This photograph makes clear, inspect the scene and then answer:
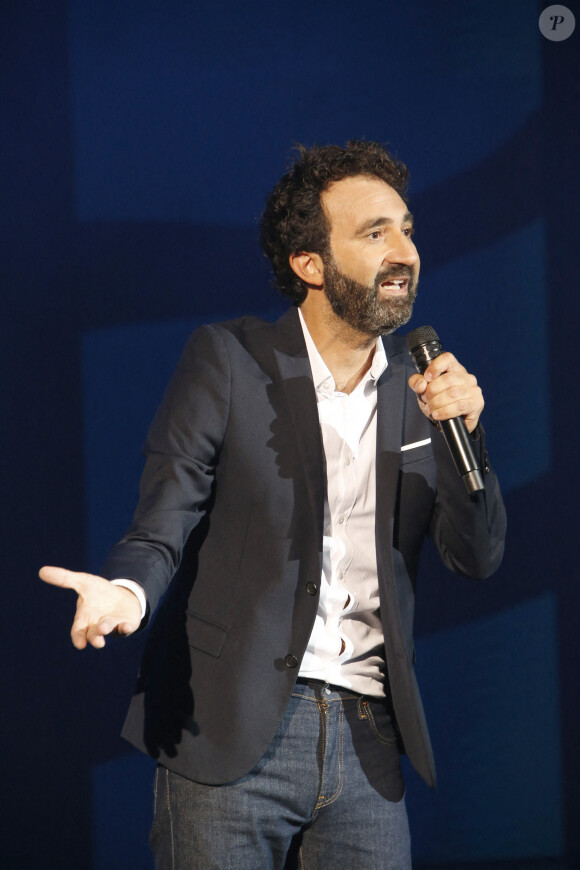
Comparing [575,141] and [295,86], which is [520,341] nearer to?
[575,141]

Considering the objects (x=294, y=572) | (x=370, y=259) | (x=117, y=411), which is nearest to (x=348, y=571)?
(x=294, y=572)

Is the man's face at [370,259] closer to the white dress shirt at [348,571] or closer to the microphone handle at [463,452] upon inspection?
the white dress shirt at [348,571]

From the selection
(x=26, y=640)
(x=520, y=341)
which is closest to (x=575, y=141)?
(x=520, y=341)

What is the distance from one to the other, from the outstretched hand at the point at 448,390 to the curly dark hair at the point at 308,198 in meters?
0.62

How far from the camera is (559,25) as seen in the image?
268 centimetres

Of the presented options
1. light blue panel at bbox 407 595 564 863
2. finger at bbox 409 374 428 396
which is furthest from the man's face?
light blue panel at bbox 407 595 564 863

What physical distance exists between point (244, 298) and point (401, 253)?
2.53 feet

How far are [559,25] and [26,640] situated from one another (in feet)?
7.92

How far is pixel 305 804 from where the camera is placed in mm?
1679

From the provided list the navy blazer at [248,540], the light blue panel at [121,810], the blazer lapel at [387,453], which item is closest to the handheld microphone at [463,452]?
the navy blazer at [248,540]

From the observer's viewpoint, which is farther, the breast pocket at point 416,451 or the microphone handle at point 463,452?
the breast pocket at point 416,451

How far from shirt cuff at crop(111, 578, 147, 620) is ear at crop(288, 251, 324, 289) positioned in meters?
0.90

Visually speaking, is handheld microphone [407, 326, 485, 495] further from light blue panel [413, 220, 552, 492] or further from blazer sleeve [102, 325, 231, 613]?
light blue panel [413, 220, 552, 492]

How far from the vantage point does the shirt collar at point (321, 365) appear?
6.17 ft
